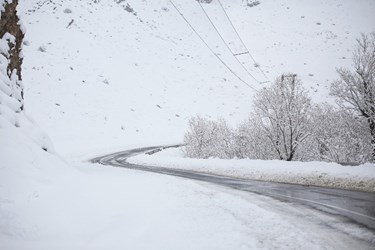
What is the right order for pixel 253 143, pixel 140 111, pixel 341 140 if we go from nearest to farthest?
pixel 341 140 → pixel 253 143 → pixel 140 111

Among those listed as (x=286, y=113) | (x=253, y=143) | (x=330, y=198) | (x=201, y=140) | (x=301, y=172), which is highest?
(x=286, y=113)

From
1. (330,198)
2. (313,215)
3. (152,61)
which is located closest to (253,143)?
(330,198)

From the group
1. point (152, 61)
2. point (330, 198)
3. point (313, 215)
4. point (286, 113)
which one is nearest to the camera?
point (313, 215)

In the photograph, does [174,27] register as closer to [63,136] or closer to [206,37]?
[206,37]

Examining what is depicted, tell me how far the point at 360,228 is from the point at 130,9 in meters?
69.6

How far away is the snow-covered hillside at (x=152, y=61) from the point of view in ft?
139

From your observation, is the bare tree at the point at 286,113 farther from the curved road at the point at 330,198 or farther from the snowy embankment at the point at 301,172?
the curved road at the point at 330,198

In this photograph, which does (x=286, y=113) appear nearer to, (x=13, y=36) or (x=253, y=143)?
(x=253, y=143)

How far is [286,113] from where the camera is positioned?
65.1 ft

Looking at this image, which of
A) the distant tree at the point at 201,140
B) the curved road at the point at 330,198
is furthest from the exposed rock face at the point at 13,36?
the distant tree at the point at 201,140

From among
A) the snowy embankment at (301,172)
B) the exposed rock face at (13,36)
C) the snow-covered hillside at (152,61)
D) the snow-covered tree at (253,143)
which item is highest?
the snow-covered hillside at (152,61)

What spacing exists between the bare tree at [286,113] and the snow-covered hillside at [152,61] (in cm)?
2135

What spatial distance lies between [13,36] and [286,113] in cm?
1583

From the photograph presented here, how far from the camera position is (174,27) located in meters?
71.6
